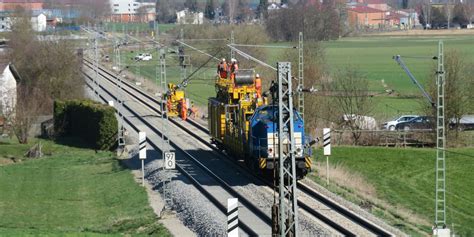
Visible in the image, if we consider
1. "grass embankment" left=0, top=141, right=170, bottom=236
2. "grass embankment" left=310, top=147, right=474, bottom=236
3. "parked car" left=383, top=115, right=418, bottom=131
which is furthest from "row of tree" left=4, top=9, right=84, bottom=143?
"grass embankment" left=310, top=147, right=474, bottom=236

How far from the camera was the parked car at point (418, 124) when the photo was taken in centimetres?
5731

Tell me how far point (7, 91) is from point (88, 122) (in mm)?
13541

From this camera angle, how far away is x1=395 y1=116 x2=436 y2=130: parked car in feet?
188

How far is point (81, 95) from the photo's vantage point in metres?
72.1

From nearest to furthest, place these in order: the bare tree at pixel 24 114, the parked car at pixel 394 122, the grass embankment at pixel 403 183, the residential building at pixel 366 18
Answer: the grass embankment at pixel 403 183 < the bare tree at pixel 24 114 < the parked car at pixel 394 122 < the residential building at pixel 366 18

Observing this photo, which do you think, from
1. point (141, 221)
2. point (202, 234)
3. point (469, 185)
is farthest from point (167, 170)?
point (469, 185)

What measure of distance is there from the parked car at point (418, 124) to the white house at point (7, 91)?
2518 centimetres

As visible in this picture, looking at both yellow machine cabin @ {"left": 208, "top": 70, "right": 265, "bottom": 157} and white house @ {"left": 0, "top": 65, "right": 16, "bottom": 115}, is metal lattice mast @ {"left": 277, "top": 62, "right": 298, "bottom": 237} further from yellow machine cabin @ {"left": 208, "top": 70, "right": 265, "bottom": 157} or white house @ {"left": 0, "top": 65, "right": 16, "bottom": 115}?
white house @ {"left": 0, "top": 65, "right": 16, "bottom": 115}

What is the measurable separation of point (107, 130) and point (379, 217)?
2568 centimetres

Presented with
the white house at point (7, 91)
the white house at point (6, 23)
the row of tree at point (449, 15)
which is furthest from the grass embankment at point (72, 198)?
the row of tree at point (449, 15)

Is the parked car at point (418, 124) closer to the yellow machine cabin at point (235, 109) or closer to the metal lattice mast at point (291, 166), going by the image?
the yellow machine cabin at point (235, 109)

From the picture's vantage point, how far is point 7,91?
69875 mm

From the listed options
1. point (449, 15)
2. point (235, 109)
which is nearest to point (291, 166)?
point (235, 109)

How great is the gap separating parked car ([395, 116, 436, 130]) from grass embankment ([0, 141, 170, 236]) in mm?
18768
